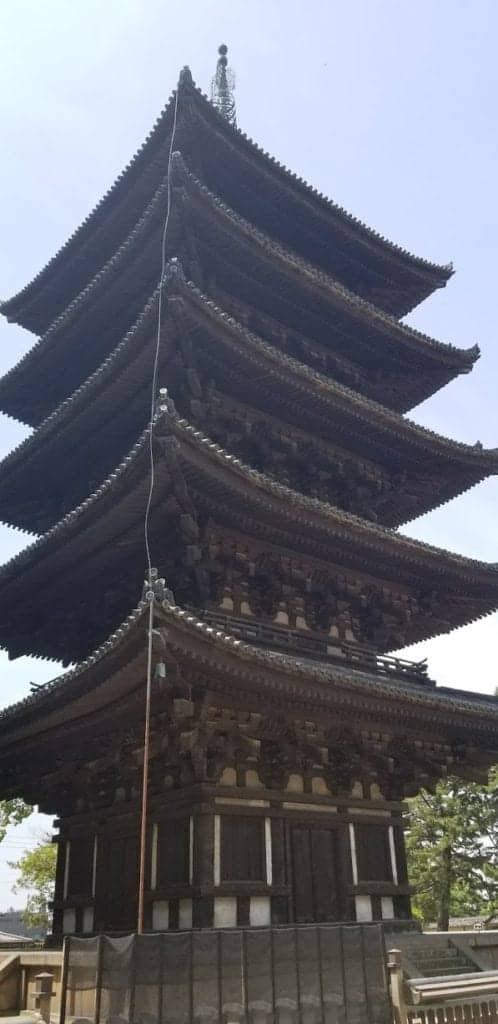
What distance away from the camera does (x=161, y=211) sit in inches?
693

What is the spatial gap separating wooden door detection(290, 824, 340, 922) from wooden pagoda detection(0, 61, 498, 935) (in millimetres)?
34

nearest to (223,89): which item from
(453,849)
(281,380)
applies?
(281,380)

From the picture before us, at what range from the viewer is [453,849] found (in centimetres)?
3909

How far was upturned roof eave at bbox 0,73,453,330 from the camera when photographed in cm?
1902

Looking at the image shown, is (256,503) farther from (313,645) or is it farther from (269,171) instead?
(269,171)

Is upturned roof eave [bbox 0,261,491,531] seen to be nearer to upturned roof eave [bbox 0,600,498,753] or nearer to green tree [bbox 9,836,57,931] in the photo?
upturned roof eave [bbox 0,600,498,753]

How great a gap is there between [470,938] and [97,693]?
772cm

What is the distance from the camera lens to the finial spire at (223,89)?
89.4 ft

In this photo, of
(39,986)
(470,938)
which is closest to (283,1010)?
(39,986)

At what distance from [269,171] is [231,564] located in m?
11.1

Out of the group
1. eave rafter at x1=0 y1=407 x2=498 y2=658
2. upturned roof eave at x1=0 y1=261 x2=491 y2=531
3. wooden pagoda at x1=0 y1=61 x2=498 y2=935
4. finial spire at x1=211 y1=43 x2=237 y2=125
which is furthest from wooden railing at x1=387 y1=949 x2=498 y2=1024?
finial spire at x1=211 y1=43 x2=237 y2=125

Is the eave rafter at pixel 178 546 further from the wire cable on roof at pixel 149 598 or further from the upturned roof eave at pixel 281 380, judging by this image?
the upturned roof eave at pixel 281 380

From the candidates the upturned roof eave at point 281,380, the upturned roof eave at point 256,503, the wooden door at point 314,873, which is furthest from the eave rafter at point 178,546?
the wooden door at point 314,873

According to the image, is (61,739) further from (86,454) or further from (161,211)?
(161,211)
